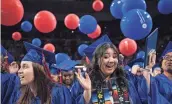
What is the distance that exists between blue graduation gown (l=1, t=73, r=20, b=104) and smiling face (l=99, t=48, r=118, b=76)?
47.9 inches

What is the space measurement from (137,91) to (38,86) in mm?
885

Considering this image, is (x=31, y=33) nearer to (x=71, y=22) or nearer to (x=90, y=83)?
(x=71, y=22)

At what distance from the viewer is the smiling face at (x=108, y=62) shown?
2982mm

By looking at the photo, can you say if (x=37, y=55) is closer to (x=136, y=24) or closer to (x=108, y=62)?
(x=108, y=62)

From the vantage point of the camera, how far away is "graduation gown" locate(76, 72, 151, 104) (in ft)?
10.1

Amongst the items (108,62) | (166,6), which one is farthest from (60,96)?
(166,6)

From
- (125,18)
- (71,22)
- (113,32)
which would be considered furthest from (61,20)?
(125,18)

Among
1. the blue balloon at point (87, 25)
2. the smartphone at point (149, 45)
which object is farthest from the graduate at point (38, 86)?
the blue balloon at point (87, 25)

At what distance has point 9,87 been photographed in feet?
12.9

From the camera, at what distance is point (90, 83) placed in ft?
9.42

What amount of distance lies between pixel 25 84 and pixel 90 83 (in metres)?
0.63

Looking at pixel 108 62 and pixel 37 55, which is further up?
pixel 37 55

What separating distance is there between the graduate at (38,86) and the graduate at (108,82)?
0.87 ft

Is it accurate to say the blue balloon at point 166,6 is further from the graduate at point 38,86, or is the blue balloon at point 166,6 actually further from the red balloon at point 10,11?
the graduate at point 38,86
